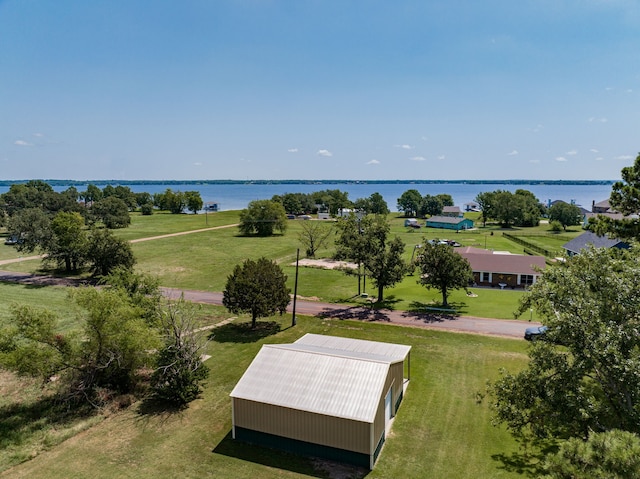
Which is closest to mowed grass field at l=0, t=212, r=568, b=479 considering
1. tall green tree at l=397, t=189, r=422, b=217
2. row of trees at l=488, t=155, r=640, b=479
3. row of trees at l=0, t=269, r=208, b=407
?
row of trees at l=0, t=269, r=208, b=407

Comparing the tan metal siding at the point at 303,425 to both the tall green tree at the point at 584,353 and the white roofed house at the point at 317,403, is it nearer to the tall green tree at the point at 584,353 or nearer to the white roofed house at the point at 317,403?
the white roofed house at the point at 317,403

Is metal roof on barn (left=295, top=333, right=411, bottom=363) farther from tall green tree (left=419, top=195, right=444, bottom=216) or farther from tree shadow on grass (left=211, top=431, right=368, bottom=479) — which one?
tall green tree (left=419, top=195, right=444, bottom=216)

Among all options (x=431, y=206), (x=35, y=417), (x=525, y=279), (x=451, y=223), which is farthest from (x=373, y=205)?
(x=35, y=417)

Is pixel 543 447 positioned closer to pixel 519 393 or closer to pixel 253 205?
pixel 519 393

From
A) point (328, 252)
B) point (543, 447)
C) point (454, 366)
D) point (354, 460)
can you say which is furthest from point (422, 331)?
point (328, 252)

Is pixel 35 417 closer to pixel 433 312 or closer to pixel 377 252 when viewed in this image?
pixel 377 252

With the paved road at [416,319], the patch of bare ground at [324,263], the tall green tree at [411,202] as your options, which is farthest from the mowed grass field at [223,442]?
the tall green tree at [411,202]

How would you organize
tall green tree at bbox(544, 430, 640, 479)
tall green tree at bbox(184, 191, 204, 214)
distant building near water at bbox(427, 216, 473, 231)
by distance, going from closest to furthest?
1. tall green tree at bbox(544, 430, 640, 479)
2. distant building near water at bbox(427, 216, 473, 231)
3. tall green tree at bbox(184, 191, 204, 214)
